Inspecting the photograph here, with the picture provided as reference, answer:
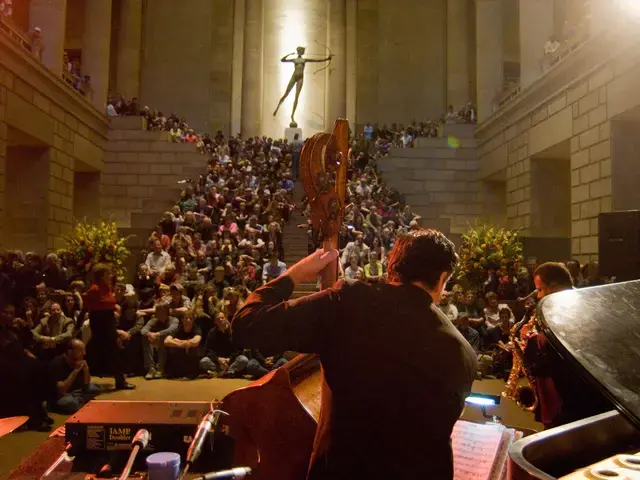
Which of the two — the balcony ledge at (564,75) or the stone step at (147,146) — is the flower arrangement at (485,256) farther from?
the stone step at (147,146)

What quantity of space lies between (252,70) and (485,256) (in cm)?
1714

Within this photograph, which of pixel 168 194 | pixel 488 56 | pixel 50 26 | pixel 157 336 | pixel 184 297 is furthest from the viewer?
pixel 488 56

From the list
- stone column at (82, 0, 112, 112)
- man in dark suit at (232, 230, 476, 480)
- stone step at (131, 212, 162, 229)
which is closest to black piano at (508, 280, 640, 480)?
man in dark suit at (232, 230, 476, 480)

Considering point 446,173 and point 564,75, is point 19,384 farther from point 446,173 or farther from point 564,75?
point 446,173

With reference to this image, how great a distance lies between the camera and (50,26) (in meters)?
15.5

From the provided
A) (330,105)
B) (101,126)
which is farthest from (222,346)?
(330,105)

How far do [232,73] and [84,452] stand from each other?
24784 millimetres

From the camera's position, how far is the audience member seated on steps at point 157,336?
27.0ft

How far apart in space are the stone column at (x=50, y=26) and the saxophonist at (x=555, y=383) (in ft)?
50.1

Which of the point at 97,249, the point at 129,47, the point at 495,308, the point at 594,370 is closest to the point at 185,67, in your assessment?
the point at 129,47

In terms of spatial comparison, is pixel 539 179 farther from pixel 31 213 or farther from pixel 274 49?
pixel 274 49

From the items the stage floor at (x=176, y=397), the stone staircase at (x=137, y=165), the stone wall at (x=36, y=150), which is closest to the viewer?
the stage floor at (x=176, y=397)

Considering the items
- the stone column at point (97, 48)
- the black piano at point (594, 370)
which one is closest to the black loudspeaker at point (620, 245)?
the black piano at point (594, 370)

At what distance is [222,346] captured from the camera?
8.49 m
